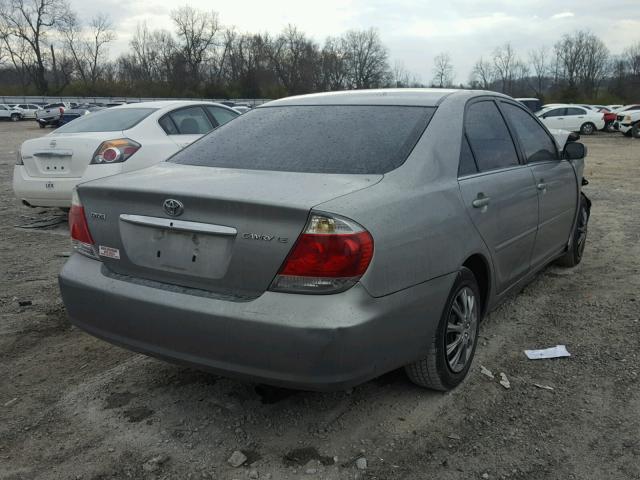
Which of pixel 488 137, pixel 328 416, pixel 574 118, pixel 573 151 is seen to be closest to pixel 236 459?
pixel 328 416

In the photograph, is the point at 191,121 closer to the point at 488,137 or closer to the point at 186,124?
the point at 186,124

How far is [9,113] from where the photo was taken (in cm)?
5134

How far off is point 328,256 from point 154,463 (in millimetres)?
1198

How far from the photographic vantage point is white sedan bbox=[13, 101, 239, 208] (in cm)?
647

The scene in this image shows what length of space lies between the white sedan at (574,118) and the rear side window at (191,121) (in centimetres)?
2399

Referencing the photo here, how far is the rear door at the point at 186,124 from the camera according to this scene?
7.09m

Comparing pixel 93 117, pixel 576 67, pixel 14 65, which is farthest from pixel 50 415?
pixel 576 67

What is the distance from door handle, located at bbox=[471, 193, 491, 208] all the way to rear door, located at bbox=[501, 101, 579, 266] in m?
0.92

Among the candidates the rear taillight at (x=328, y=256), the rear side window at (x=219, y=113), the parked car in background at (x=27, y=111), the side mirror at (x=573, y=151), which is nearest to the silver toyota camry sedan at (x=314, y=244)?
the rear taillight at (x=328, y=256)

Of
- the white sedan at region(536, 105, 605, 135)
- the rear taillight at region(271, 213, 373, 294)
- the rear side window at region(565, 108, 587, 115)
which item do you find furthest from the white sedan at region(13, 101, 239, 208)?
the rear side window at region(565, 108, 587, 115)

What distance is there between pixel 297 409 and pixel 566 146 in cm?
310

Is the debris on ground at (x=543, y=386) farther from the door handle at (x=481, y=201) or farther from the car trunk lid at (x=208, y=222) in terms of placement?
the car trunk lid at (x=208, y=222)

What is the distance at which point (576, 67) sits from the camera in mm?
88250

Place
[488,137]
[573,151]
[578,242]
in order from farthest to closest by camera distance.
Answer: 1. [578,242]
2. [573,151]
3. [488,137]
